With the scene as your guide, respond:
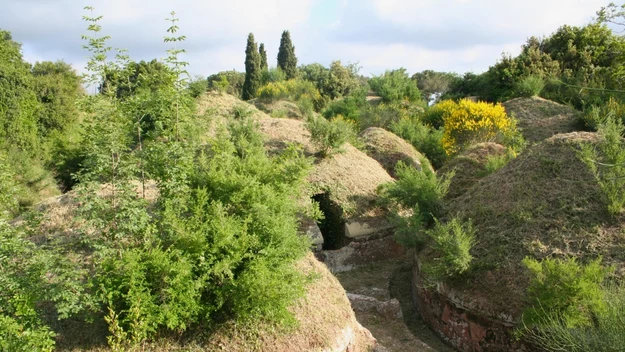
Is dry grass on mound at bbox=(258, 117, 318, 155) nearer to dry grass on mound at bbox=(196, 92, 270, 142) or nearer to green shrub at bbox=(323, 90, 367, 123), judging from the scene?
dry grass on mound at bbox=(196, 92, 270, 142)

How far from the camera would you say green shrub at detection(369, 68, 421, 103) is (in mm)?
29781

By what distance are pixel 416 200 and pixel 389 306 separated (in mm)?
2601

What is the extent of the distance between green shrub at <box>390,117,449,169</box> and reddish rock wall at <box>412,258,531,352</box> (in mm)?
9626

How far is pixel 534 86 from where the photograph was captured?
72.5 ft

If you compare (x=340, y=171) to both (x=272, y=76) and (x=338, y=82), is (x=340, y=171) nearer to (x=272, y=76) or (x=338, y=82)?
(x=338, y=82)

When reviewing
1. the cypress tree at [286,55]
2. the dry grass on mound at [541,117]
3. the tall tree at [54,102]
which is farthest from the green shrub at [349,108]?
the cypress tree at [286,55]

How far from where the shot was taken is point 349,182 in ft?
44.9

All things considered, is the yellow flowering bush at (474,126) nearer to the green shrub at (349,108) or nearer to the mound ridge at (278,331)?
the green shrub at (349,108)

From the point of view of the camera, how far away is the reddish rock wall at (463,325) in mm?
7895

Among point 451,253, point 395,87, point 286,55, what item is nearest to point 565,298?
point 451,253

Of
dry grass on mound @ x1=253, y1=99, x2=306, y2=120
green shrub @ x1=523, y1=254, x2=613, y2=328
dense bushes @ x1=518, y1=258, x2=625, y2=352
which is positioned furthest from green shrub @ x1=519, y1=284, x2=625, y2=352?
dry grass on mound @ x1=253, y1=99, x2=306, y2=120

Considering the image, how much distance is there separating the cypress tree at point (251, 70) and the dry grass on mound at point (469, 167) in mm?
25120

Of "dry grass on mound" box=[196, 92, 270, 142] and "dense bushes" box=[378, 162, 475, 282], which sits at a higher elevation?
"dry grass on mound" box=[196, 92, 270, 142]

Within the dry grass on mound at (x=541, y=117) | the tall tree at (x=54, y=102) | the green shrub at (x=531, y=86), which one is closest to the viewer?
the dry grass on mound at (x=541, y=117)
